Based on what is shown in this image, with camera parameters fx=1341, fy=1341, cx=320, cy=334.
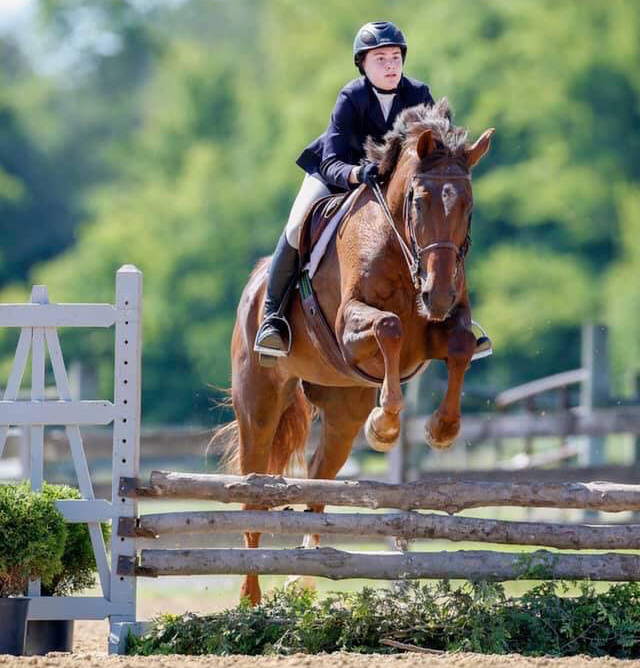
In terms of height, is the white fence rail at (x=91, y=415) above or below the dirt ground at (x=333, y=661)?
above

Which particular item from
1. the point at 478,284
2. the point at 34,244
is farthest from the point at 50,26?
the point at 478,284

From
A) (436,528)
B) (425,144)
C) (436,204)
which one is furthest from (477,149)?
(436,528)

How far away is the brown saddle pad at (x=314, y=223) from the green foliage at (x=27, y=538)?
6.53 ft

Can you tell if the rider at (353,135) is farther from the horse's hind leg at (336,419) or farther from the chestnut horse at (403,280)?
the horse's hind leg at (336,419)

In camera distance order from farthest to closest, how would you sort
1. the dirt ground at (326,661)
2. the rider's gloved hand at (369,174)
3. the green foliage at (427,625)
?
the rider's gloved hand at (369,174) → the green foliage at (427,625) → the dirt ground at (326,661)

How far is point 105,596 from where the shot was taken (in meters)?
6.14

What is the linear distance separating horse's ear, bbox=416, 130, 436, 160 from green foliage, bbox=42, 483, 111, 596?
2261 millimetres

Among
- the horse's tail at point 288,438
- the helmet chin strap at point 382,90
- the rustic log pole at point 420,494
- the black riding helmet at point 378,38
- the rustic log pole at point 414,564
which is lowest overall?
the rustic log pole at point 414,564

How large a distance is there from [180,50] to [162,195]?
6.93 m

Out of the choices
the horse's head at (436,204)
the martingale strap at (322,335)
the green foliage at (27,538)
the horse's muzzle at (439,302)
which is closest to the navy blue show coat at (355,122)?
the horse's head at (436,204)

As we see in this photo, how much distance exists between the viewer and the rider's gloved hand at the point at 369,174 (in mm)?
6625

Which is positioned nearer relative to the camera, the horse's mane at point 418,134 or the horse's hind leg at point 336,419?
the horse's mane at point 418,134

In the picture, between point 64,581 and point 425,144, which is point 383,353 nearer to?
point 425,144

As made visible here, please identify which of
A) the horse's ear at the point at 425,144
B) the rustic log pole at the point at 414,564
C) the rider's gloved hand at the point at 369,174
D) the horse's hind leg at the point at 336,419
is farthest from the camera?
the horse's hind leg at the point at 336,419
